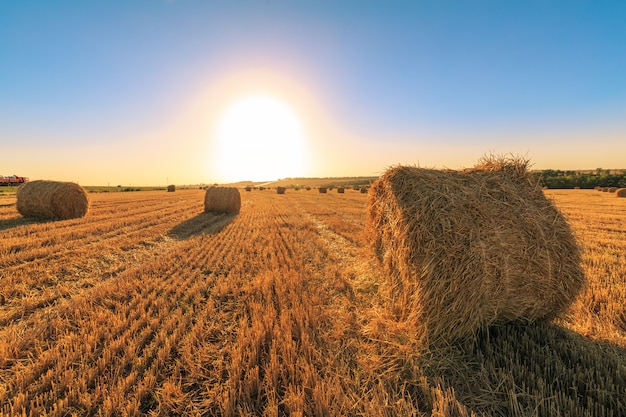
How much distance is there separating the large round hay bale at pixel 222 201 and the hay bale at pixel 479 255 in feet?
50.7

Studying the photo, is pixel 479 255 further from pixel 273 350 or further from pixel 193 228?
pixel 193 228

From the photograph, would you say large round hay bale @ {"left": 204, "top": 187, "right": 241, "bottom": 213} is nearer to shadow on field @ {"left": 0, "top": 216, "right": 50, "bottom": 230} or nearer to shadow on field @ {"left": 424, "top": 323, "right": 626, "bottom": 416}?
shadow on field @ {"left": 0, "top": 216, "right": 50, "bottom": 230}

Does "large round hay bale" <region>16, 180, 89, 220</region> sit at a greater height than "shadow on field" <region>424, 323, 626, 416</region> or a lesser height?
greater

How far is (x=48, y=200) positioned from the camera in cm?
1334

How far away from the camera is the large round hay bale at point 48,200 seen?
13.4 metres

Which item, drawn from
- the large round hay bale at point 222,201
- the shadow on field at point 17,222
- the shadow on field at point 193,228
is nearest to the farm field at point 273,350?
the shadow on field at point 193,228

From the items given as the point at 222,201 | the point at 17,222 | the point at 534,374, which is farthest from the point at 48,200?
the point at 534,374

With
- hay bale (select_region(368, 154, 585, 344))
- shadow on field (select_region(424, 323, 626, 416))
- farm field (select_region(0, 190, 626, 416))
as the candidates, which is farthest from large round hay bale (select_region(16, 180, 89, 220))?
shadow on field (select_region(424, 323, 626, 416))

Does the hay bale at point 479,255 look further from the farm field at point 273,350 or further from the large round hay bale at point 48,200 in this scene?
the large round hay bale at point 48,200

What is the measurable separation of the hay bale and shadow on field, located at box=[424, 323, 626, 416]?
270 millimetres

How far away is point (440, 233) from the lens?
12.2ft

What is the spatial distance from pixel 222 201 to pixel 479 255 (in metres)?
16.7

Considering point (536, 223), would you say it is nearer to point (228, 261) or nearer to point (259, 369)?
point (259, 369)

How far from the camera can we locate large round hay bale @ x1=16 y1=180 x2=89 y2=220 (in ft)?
44.0
